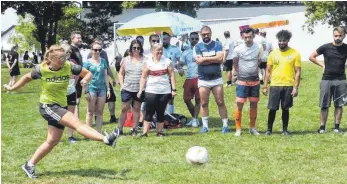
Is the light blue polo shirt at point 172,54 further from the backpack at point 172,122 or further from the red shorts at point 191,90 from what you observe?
the backpack at point 172,122

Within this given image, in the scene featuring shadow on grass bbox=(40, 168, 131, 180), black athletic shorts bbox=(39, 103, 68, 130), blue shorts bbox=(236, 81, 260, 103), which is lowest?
shadow on grass bbox=(40, 168, 131, 180)

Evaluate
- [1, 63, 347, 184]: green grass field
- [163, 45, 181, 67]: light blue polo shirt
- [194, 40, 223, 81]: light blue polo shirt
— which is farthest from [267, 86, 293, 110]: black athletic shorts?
[163, 45, 181, 67]: light blue polo shirt

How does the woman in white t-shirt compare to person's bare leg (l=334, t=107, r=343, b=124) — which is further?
person's bare leg (l=334, t=107, r=343, b=124)

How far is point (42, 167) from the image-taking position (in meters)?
7.61

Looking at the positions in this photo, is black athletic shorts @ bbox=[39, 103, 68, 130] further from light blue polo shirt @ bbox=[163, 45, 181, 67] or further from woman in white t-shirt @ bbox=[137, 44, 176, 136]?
light blue polo shirt @ bbox=[163, 45, 181, 67]

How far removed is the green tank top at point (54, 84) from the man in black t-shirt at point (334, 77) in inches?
199

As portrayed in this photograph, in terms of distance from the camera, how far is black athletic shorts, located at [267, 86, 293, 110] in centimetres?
967

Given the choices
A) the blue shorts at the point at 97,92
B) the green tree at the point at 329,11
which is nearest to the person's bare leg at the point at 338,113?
the blue shorts at the point at 97,92

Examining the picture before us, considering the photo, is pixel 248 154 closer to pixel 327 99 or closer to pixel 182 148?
pixel 182 148

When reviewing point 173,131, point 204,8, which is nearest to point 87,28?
point 204,8

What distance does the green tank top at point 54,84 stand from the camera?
6906 mm

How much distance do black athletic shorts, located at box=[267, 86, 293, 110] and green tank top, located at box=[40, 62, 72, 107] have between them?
4.13m

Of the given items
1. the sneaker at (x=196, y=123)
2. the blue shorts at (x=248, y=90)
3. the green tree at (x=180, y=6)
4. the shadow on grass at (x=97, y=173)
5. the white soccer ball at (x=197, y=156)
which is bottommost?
the sneaker at (x=196, y=123)

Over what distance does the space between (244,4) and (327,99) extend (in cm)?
5064
